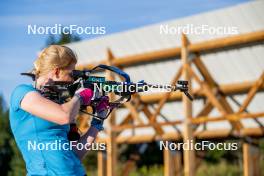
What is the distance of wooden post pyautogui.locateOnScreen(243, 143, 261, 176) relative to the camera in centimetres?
1409

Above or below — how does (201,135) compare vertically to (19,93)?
above

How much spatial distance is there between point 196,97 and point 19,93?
12.0 m

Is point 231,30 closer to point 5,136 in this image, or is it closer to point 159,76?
point 159,76

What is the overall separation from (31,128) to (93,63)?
13474 millimetres

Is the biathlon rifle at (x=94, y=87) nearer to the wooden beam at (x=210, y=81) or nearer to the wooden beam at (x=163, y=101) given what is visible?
the wooden beam at (x=210, y=81)

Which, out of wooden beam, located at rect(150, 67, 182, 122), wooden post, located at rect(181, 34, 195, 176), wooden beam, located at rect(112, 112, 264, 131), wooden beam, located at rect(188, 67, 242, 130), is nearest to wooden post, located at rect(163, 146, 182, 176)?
wooden beam, located at rect(112, 112, 264, 131)

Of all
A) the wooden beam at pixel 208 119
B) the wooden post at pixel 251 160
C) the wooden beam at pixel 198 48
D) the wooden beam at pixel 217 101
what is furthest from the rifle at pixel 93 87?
the wooden post at pixel 251 160

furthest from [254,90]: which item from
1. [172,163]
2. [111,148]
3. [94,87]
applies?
[94,87]

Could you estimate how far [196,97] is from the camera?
51.0 ft

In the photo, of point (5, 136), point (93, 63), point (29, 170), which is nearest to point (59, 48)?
point (29, 170)

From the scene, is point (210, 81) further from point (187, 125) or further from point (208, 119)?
point (187, 125)

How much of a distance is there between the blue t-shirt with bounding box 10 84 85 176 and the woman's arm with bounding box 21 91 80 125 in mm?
77

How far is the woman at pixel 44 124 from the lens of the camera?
3.71 m

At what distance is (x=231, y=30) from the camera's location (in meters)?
13.6
